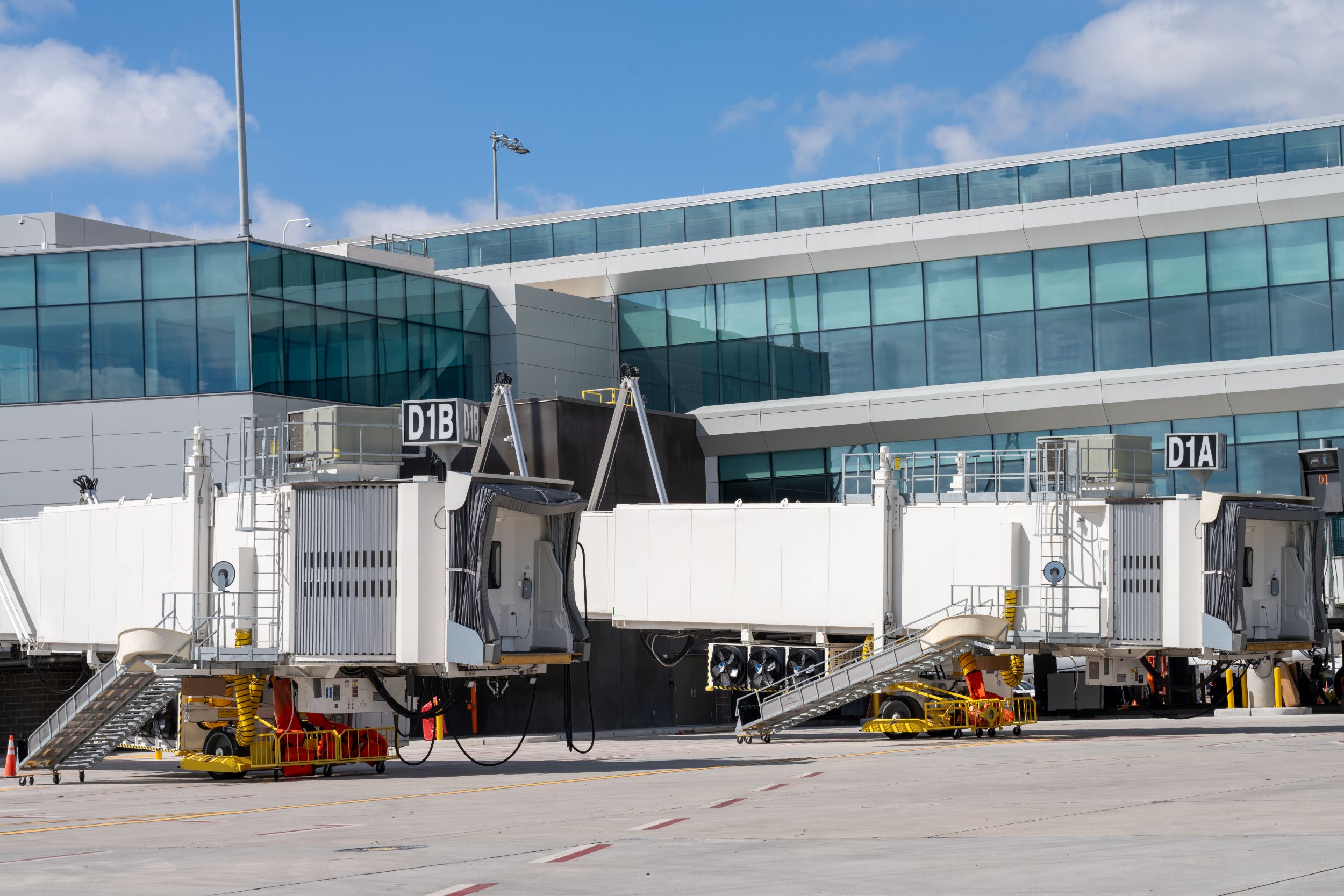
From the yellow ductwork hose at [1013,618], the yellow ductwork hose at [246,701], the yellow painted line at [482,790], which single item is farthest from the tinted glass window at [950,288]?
the yellow ductwork hose at [246,701]

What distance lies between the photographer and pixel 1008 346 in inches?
2127

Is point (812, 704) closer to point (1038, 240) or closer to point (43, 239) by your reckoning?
point (1038, 240)

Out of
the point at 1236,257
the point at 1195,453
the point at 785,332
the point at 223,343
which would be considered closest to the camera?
the point at 1195,453

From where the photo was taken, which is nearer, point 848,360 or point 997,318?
point 997,318

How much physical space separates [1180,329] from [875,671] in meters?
21.5

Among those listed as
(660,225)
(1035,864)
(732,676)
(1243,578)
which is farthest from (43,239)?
(1035,864)

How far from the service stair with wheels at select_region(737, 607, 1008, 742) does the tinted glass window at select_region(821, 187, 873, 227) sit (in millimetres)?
28105

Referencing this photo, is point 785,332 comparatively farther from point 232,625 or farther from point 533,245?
point 232,625

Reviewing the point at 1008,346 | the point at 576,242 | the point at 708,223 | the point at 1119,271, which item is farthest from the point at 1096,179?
the point at 576,242

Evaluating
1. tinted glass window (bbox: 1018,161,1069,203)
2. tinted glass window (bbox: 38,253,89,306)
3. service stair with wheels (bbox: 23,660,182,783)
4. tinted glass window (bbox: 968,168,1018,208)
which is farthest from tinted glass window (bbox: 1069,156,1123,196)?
service stair with wheels (bbox: 23,660,182,783)

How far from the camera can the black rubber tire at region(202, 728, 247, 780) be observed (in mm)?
30406

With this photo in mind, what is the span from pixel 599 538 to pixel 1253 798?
22.5 m

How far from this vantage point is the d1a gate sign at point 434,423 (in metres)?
31.2

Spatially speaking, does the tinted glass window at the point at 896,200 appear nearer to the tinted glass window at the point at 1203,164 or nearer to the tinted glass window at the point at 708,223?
the tinted glass window at the point at 708,223
